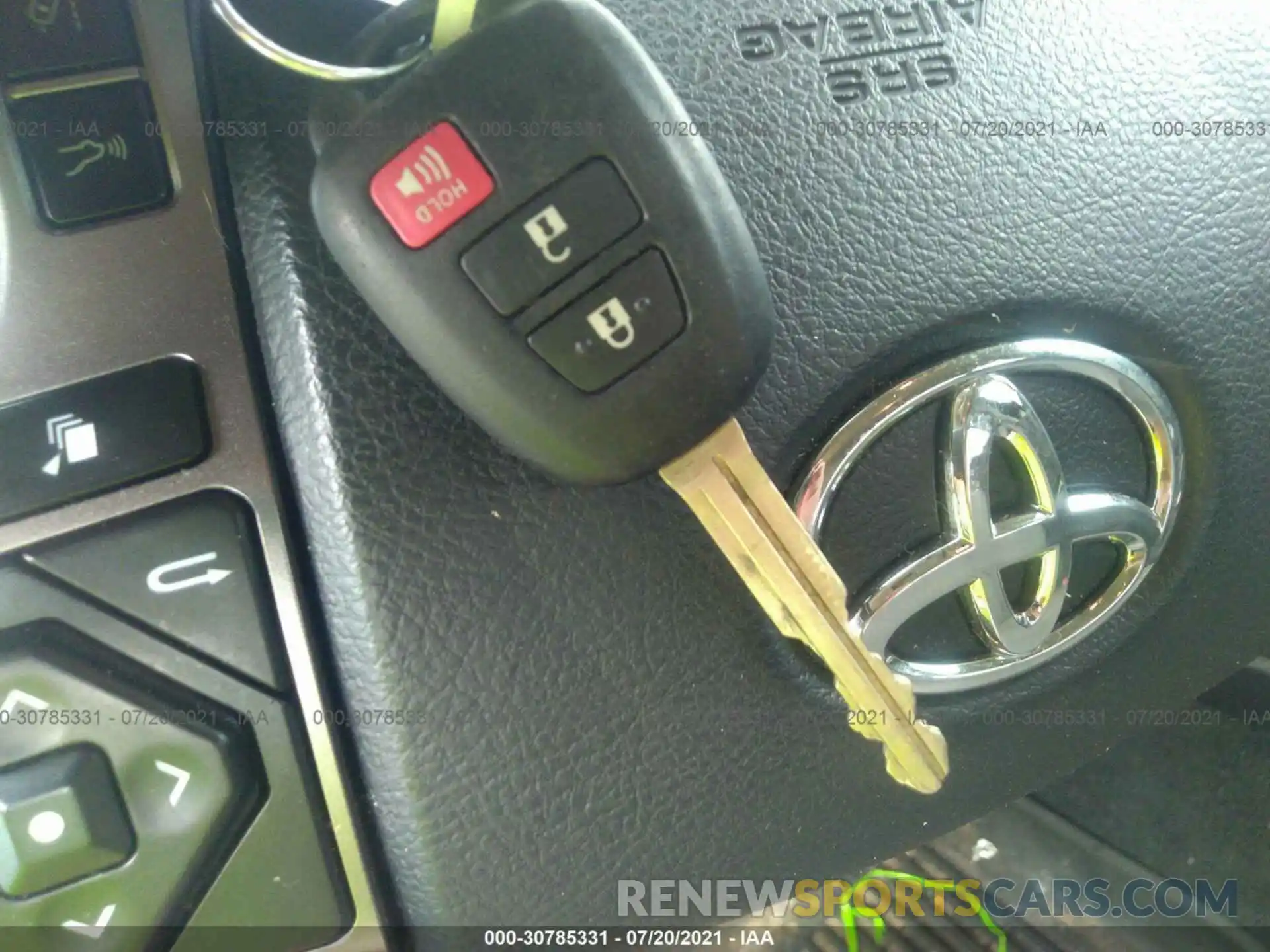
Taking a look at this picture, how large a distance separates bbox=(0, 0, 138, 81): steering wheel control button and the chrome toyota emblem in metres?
0.29

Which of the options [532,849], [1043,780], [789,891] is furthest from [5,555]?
[1043,780]

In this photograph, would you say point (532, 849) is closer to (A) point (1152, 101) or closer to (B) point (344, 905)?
(B) point (344, 905)

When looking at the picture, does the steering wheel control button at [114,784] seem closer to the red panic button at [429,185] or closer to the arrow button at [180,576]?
the arrow button at [180,576]

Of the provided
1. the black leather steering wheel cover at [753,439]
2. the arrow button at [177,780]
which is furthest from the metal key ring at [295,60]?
the arrow button at [177,780]

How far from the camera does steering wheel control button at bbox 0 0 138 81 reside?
1.06 ft

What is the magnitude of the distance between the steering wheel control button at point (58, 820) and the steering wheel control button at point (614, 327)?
0.73 ft

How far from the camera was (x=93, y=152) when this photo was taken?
334mm

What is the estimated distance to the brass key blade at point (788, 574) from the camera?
36 cm

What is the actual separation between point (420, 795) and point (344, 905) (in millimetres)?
57

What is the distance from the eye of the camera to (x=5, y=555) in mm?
352

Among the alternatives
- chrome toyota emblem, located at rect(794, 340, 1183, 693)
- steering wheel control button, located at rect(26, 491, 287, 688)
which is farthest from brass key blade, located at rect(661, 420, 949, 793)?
steering wheel control button, located at rect(26, 491, 287, 688)

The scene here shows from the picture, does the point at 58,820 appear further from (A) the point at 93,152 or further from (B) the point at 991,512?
(B) the point at 991,512

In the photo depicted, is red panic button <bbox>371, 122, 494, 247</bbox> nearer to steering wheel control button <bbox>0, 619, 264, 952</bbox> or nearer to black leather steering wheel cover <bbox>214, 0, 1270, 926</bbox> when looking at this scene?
black leather steering wheel cover <bbox>214, 0, 1270, 926</bbox>

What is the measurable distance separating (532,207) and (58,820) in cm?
27
